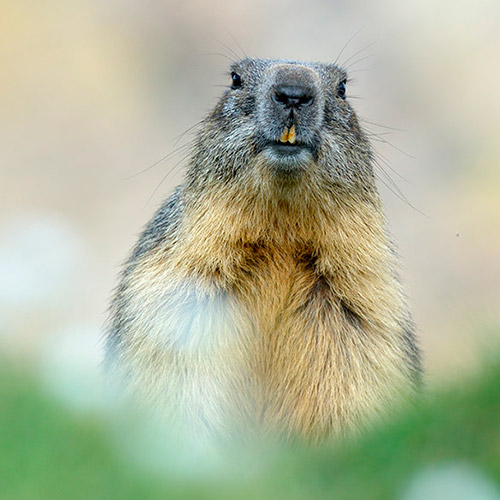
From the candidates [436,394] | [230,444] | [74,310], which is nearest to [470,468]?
[436,394]

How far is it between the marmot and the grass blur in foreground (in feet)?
7.19

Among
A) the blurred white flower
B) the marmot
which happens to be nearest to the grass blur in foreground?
the blurred white flower

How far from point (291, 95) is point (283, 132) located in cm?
22

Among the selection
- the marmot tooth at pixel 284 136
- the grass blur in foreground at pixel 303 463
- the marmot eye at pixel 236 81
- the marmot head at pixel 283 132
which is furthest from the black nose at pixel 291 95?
the grass blur in foreground at pixel 303 463

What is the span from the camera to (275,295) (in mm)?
5676

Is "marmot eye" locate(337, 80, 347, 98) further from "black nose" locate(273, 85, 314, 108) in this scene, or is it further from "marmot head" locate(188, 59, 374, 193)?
"black nose" locate(273, 85, 314, 108)

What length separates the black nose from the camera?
543 centimetres

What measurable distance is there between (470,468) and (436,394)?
625 millimetres

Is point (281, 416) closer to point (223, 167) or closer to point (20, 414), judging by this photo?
point (223, 167)

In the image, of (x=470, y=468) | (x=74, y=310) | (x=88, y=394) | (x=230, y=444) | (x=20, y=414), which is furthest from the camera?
(x=74, y=310)

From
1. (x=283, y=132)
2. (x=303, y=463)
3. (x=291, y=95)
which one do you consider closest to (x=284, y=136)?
(x=283, y=132)

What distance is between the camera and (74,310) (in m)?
10.4

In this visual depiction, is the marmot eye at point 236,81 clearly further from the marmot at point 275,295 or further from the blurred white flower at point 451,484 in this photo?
the blurred white flower at point 451,484

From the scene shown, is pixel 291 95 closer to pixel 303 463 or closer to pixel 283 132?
pixel 283 132
